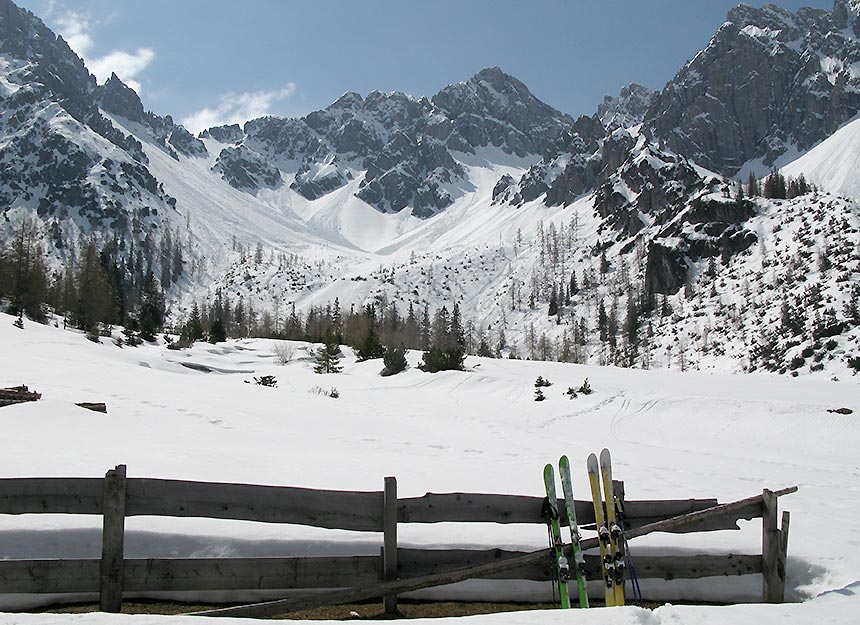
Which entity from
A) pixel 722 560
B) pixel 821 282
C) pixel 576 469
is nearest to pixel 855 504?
pixel 576 469

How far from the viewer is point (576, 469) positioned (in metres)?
13.1

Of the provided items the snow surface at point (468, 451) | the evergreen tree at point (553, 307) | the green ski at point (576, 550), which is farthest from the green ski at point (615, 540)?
the evergreen tree at point (553, 307)

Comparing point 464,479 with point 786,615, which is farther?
point 464,479

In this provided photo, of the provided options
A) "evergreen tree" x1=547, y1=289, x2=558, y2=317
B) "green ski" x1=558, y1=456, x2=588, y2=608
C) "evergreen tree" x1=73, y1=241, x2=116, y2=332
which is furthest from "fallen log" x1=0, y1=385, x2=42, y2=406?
"evergreen tree" x1=547, y1=289, x2=558, y2=317

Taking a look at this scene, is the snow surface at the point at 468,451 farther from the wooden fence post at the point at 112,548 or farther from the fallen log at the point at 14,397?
the wooden fence post at the point at 112,548

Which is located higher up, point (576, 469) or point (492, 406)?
point (492, 406)

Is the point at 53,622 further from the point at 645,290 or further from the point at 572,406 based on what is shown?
the point at 645,290

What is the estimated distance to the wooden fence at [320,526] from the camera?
5402 millimetres

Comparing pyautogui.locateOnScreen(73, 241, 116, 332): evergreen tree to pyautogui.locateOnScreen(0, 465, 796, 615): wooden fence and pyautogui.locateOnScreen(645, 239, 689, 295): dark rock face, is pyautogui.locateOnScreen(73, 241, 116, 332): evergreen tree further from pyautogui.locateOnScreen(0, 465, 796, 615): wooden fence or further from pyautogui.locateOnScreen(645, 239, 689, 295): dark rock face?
pyautogui.locateOnScreen(645, 239, 689, 295): dark rock face

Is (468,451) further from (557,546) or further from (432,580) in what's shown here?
(432,580)

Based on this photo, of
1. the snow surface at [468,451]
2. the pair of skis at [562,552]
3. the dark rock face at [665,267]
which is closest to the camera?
the pair of skis at [562,552]

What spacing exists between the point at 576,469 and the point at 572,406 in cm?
1371

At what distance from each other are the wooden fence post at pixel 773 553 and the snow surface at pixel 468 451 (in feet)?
1.32

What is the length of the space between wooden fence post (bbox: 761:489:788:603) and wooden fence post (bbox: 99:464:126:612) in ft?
22.4
